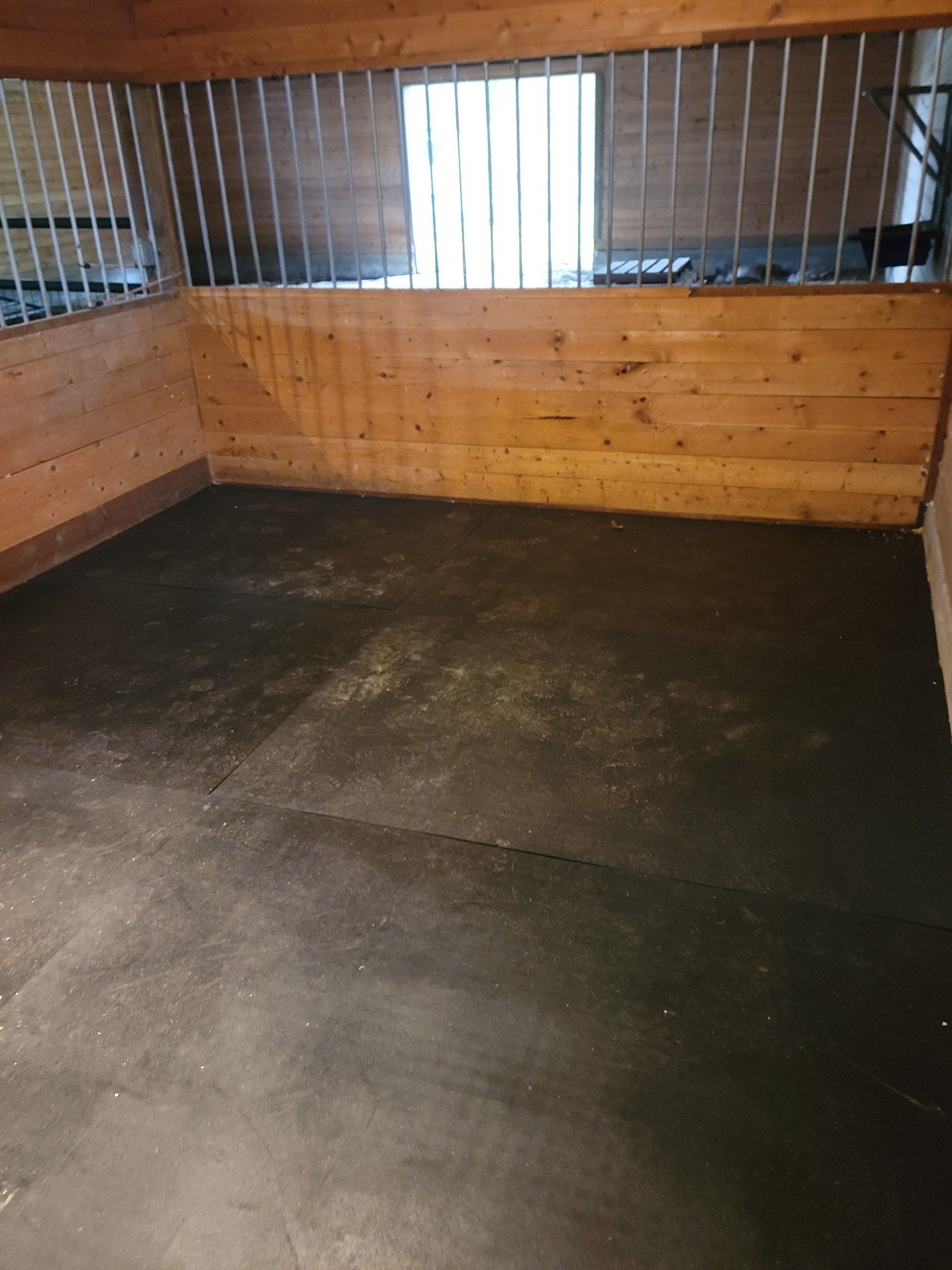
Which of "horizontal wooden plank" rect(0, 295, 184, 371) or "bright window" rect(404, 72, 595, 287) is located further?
"bright window" rect(404, 72, 595, 287)

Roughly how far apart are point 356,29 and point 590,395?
1.74m

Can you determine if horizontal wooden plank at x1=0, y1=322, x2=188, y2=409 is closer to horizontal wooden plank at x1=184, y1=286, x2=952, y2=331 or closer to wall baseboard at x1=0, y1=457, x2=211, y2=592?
horizontal wooden plank at x1=184, y1=286, x2=952, y2=331

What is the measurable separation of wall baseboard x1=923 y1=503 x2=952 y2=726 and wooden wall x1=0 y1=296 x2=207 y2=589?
3297 millimetres

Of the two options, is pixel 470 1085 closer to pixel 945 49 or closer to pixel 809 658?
pixel 809 658

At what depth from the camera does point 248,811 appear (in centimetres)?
240

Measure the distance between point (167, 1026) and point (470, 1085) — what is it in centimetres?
58

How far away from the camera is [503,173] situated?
7.93 m

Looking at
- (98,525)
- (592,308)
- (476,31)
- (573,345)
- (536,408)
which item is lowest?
(98,525)

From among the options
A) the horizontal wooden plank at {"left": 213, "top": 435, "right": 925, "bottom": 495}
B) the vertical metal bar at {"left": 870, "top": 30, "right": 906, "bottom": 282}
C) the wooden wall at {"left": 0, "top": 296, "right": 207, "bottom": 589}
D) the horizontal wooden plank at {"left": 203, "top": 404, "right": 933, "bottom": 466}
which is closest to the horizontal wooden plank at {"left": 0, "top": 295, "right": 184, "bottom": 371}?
the wooden wall at {"left": 0, "top": 296, "right": 207, "bottom": 589}

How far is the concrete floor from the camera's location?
1.47 metres

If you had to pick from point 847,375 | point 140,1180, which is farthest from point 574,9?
point 140,1180

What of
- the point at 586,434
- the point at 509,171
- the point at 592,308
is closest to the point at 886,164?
the point at 592,308

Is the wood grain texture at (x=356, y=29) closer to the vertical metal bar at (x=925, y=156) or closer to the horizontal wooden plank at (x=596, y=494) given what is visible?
the vertical metal bar at (x=925, y=156)

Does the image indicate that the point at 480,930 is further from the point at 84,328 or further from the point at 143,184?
the point at 143,184
